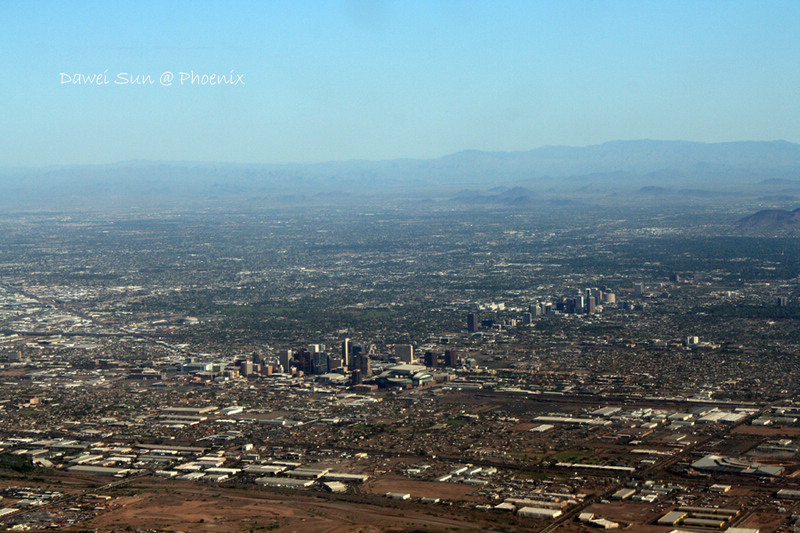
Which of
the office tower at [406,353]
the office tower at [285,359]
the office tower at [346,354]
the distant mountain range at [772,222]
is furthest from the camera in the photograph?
the distant mountain range at [772,222]

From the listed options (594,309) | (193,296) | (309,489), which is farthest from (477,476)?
(193,296)

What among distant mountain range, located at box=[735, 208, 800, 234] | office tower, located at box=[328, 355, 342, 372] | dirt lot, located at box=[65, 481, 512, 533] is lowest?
distant mountain range, located at box=[735, 208, 800, 234]

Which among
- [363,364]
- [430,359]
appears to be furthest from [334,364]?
[430,359]

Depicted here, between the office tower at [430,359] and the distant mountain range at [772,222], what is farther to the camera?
the distant mountain range at [772,222]

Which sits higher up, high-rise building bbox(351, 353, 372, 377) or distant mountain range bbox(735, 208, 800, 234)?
high-rise building bbox(351, 353, 372, 377)

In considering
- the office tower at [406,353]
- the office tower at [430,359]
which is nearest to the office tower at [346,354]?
the office tower at [406,353]

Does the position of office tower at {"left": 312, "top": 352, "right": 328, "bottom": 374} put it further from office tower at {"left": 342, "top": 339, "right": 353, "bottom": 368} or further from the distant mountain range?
the distant mountain range

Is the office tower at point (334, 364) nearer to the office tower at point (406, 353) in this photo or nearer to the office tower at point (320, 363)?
the office tower at point (320, 363)

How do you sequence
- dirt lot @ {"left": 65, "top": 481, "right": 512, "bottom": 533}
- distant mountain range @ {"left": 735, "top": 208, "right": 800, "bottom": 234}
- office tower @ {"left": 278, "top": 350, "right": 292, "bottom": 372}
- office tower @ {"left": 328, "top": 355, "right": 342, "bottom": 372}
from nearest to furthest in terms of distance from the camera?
dirt lot @ {"left": 65, "top": 481, "right": 512, "bottom": 533} → office tower @ {"left": 328, "top": 355, "right": 342, "bottom": 372} → office tower @ {"left": 278, "top": 350, "right": 292, "bottom": 372} → distant mountain range @ {"left": 735, "top": 208, "right": 800, "bottom": 234}

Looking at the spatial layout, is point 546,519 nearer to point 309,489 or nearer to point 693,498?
point 693,498

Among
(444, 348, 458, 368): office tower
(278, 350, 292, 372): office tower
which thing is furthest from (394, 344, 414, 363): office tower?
(278, 350, 292, 372): office tower

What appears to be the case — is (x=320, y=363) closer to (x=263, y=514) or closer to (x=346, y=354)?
(x=346, y=354)
